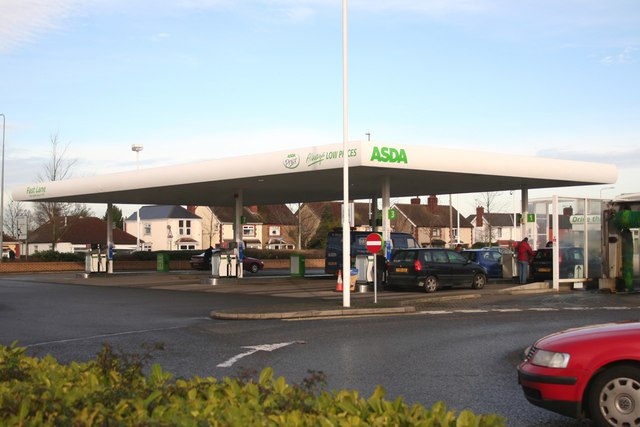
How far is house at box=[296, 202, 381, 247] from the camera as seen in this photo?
Result: 8606 centimetres

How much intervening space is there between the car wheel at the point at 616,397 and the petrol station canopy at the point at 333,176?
1652cm

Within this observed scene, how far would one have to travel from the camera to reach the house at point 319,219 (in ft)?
282

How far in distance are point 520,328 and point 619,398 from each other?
373 inches

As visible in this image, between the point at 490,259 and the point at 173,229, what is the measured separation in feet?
218

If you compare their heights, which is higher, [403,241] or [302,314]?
[403,241]

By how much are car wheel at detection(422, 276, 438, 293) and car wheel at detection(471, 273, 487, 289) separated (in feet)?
6.24

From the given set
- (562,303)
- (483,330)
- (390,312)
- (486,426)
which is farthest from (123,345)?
(562,303)

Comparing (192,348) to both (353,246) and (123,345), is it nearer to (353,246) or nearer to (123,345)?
(123,345)

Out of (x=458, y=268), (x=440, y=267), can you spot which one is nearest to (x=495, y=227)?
(x=458, y=268)

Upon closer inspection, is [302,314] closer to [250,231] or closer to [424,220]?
[250,231]

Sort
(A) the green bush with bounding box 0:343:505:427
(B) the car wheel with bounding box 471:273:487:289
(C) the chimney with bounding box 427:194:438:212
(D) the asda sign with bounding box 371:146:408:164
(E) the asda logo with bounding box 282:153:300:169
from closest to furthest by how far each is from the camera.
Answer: (A) the green bush with bounding box 0:343:505:427
(D) the asda sign with bounding box 371:146:408:164
(E) the asda logo with bounding box 282:153:300:169
(B) the car wheel with bounding box 471:273:487:289
(C) the chimney with bounding box 427:194:438:212

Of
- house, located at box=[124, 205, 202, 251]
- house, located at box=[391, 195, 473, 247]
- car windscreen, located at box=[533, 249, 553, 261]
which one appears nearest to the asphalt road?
car windscreen, located at box=[533, 249, 553, 261]

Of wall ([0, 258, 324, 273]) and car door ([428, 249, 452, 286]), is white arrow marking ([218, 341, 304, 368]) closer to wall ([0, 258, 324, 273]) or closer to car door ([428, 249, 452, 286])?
car door ([428, 249, 452, 286])

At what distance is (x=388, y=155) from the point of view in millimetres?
24156
